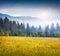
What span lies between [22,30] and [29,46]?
0.96m

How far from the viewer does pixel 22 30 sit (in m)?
6.26

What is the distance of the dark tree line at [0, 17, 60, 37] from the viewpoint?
20.1 feet

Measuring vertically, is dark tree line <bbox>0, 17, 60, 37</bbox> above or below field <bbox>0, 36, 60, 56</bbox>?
above

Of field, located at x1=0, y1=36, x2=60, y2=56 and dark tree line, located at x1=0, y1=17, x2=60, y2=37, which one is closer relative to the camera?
field, located at x1=0, y1=36, x2=60, y2=56

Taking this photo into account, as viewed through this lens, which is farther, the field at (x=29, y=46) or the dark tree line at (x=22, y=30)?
the dark tree line at (x=22, y=30)

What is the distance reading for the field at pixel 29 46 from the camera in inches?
201

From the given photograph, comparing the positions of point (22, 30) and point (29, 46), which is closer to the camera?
point (29, 46)

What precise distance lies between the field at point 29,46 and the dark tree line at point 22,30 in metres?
0.29

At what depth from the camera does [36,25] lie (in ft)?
20.3

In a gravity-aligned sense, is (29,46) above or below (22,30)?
below

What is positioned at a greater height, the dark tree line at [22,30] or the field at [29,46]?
the dark tree line at [22,30]

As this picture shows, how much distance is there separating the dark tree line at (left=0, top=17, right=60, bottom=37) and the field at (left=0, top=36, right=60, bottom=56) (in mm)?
294

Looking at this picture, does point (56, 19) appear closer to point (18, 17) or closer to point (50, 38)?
point (50, 38)

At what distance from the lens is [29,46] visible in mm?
5492
